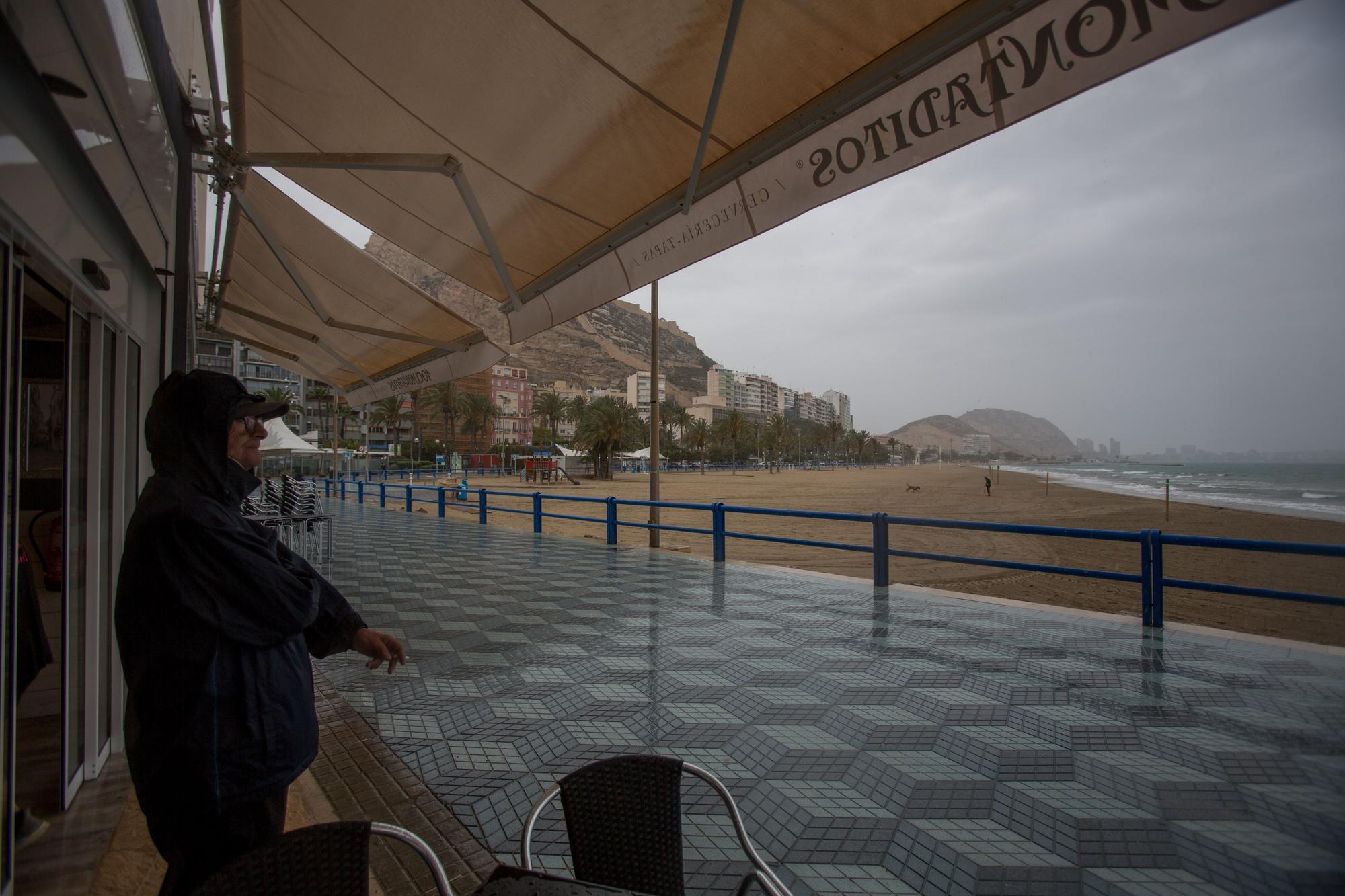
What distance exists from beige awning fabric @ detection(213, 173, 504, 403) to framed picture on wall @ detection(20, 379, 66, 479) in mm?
2946

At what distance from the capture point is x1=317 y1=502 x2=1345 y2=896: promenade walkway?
2174mm

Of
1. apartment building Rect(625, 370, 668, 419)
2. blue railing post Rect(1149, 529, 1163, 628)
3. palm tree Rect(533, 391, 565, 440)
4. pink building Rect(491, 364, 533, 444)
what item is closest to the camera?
blue railing post Rect(1149, 529, 1163, 628)

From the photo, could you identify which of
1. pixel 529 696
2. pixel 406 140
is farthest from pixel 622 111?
pixel 529 696

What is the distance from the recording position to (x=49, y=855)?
2117mm

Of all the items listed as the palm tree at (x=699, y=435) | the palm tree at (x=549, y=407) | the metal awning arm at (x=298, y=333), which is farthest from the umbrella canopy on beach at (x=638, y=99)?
the palm tree at (x=699, y=435)

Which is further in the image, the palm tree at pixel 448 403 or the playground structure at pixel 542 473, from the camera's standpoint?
the palm tree at pixel 448 403

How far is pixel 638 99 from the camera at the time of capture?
131 inches

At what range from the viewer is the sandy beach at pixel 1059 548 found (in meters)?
9.34

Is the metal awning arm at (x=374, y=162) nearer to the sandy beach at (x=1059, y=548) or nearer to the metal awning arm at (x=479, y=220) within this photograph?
the metal awning arm at (x=479, y=220)

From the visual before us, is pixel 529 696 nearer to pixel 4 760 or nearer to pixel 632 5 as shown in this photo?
pixel 4 760

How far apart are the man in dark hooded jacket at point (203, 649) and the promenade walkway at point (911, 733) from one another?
113 cm

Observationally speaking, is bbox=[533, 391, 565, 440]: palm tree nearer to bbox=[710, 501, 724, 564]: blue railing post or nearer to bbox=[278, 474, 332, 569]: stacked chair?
bbox=[278, 474, 332, 569]: stacked chair

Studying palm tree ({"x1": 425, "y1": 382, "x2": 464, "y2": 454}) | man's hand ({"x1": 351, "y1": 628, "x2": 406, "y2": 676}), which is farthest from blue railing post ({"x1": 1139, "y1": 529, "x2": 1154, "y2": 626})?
palm tree ({"x1": 425, "y1": 382, "x2": 464, "y2": 454})

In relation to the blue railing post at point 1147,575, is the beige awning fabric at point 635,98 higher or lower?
higher
